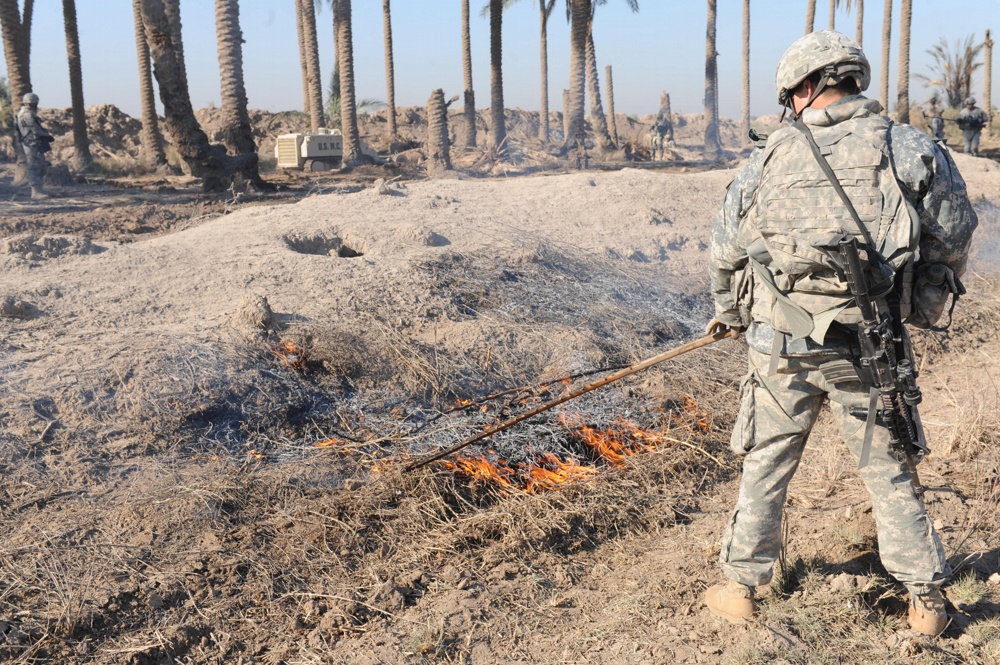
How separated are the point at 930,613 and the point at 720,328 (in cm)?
119

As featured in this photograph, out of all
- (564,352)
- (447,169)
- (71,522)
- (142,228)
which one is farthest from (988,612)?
(447,169)

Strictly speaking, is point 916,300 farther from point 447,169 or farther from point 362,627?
point 447,169

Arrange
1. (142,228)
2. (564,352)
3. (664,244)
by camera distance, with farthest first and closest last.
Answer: (142,228) → (664,244) → (564,352)

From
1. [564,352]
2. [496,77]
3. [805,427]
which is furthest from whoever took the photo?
[496,77]

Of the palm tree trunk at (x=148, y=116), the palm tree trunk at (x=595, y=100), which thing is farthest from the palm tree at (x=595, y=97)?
the palm tree trunk at (x=148, y=116)

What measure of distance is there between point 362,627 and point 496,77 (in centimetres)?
1802

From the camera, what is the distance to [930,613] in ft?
8.89

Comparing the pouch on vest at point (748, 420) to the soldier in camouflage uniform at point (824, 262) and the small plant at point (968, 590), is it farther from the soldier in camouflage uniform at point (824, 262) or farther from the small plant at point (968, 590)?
the small plant at point (968, 590)

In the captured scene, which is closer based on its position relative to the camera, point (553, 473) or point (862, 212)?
point (862, 212)

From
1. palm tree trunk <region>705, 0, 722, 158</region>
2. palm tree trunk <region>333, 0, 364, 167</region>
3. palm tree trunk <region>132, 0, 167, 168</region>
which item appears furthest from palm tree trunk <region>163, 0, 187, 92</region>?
palm tree trunk <region>705, 0, 722, 158</region>

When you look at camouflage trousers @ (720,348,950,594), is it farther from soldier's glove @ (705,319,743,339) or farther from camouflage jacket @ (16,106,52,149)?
camouflage jacket @ (16,106,52,149)

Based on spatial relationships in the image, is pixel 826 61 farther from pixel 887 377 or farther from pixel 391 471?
pixel 391 471

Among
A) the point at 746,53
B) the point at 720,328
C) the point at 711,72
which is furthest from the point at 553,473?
the point at 746,53

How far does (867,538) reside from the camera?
3320 millimetres
